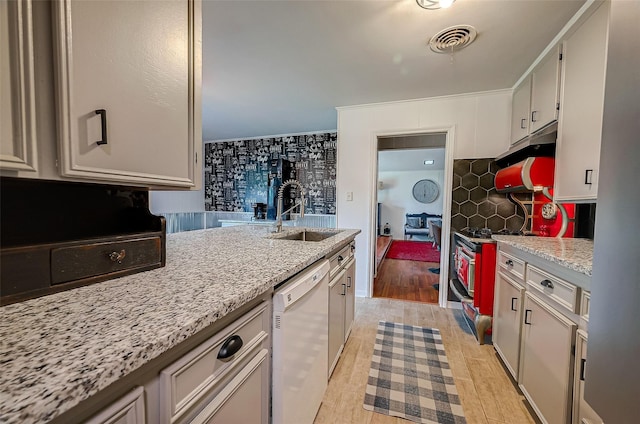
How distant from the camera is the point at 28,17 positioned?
0.51 m

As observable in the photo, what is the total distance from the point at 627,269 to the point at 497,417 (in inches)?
50.3

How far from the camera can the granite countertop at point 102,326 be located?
0.32 metres

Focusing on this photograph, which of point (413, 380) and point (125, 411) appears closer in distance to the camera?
point (125, 411)

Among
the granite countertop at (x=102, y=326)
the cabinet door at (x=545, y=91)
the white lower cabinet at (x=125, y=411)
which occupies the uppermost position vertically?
the cabinet door at (x=545, y=91)

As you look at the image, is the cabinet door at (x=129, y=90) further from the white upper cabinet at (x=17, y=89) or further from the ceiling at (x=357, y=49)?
the ceiling at (x=357, y=49)

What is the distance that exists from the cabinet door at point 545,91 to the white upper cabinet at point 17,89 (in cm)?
251

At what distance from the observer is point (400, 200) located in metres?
7.94

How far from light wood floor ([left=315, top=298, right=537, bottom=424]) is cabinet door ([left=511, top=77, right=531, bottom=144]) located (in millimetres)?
1851

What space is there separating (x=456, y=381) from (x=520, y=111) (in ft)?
7.57

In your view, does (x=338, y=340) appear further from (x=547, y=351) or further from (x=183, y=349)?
(x=183, y=349)

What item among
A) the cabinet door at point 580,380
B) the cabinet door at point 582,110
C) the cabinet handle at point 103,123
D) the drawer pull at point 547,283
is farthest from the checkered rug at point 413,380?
the cabinet handle at point 103,123

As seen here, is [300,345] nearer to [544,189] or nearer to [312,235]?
[312,235]

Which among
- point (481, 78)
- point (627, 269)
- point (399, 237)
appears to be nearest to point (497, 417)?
point (627, 269)

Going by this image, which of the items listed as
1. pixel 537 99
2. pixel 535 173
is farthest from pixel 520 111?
pixel 535 173
